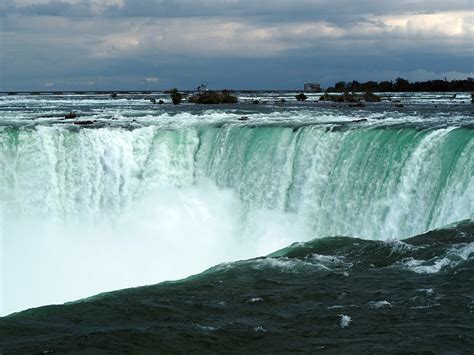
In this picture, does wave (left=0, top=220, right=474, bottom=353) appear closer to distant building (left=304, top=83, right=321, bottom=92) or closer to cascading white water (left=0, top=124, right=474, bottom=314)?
cascading white water (left=0, top=124, right=474, bottom=314)

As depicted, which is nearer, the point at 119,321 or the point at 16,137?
the point at 119,321

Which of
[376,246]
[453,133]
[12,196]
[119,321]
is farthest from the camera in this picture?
[12,196]

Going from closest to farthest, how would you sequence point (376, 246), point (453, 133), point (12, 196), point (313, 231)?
point (376, 246)
point (453, 133)
point (313, 231)
point (12, 196)

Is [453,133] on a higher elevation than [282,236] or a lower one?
higher

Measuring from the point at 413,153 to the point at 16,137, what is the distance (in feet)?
41.8

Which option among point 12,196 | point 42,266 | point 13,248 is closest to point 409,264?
point 42,266

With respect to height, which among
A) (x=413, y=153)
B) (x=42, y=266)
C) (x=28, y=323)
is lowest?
(x=42, y=266)

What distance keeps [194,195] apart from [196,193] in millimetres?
104

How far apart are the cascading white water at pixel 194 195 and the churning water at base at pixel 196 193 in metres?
0.03

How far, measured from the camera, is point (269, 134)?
22.9 m

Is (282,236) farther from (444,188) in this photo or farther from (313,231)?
(444,188)

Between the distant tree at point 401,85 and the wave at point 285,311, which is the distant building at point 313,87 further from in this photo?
the wave at point 285,311

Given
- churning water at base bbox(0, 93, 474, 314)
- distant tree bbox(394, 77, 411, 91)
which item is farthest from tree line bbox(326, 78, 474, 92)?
churning water at base bbox(0, 93, 474, 314)

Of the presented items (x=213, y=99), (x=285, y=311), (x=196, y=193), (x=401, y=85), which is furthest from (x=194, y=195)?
(x=401, y=85)
